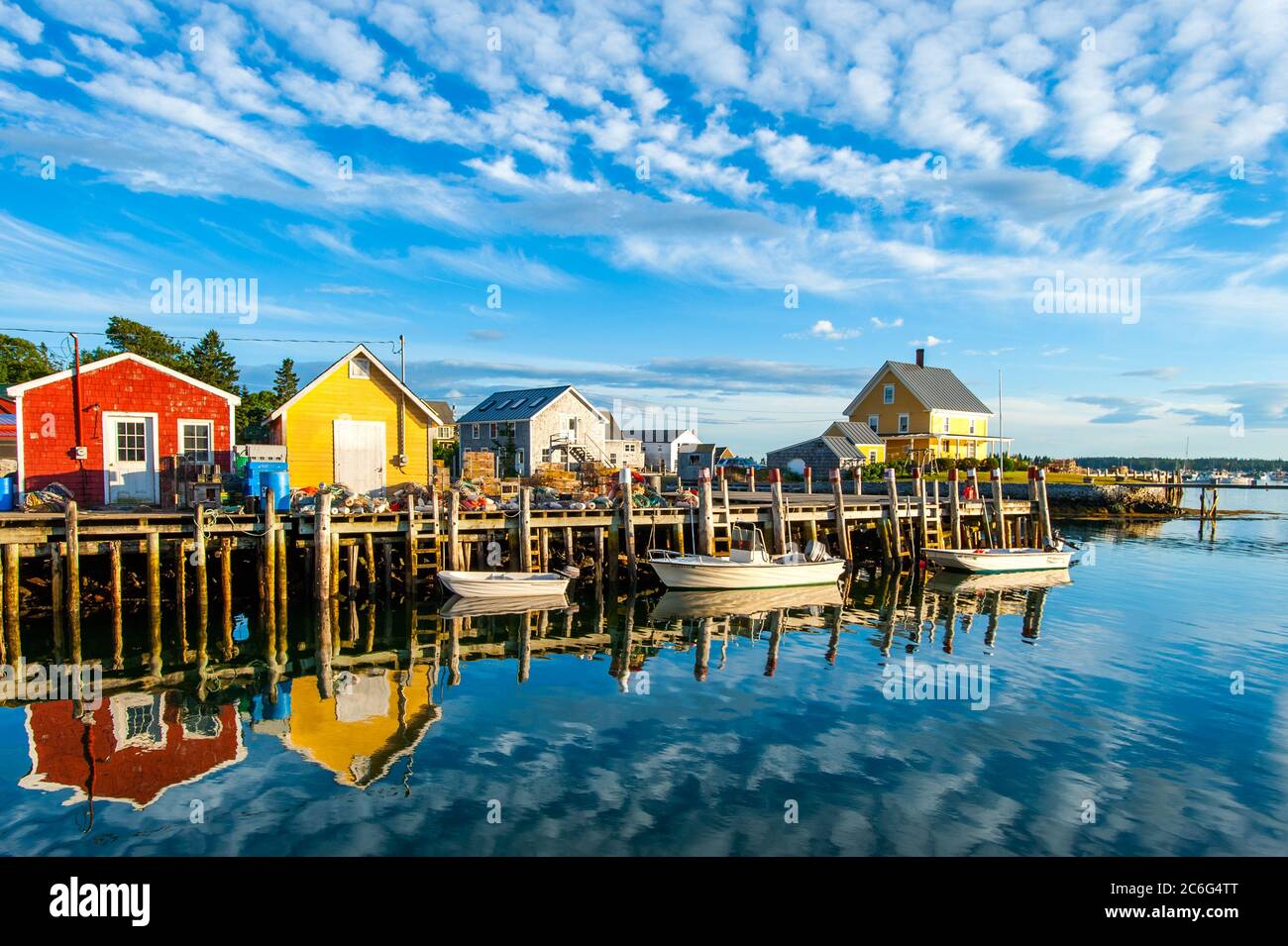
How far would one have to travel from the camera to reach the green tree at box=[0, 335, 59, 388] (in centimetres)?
6081

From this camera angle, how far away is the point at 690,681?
53.9 ft

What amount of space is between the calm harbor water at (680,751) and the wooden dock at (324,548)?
5.97 feet

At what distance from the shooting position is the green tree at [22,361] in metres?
60.8

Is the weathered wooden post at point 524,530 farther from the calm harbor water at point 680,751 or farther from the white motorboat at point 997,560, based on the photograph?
the white motorboat at point 997,560

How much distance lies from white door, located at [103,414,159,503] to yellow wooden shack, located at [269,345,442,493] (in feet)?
12.7

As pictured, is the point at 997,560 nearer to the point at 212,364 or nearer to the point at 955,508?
the point at 955,508

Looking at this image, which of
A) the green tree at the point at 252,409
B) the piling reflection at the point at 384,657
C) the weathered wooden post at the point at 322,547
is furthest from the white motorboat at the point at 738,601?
the green tree at the point at 252,409

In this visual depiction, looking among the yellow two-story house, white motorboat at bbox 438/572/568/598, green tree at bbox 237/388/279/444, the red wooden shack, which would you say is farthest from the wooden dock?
green tree at bbox 237/388/279/444
